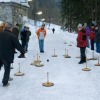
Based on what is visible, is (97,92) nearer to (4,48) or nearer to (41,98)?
(41,98)

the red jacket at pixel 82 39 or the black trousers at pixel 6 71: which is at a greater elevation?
the red jacket at pixel 82 39

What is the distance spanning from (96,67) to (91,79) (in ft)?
7.71

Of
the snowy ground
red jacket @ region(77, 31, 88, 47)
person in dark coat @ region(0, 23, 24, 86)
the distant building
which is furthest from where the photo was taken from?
the distant building

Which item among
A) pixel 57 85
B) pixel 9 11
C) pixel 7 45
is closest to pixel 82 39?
pixel 57 85

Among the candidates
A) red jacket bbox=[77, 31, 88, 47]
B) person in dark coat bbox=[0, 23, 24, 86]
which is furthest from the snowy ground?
red jacket bbox=[77, 31, 88, 47]

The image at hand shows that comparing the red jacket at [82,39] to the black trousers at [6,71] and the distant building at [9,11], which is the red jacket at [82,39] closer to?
the black trousers at [6,71]

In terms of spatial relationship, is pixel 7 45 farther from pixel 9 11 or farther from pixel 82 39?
pixel 9 11

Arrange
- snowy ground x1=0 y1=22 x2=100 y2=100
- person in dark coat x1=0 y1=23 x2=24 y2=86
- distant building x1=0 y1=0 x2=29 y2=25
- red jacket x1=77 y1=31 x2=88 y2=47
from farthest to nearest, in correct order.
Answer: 1. distant building x1=0 y1=0 x2=29 y2=25
2. red jacket x1=77 y1=31 x2=88 y2=47
3. person in dark coat x1=0 y1=23 x2=24 y2=86
4. snowy ground x1=0 y1=22 x2=100 y2=100

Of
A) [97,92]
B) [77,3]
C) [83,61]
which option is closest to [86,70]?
[83,61]

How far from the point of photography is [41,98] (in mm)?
7727

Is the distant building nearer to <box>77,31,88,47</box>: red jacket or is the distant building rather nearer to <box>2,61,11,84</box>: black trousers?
<box>77,31,88,47</box>: red jacket

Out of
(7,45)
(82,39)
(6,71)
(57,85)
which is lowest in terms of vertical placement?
(57,85)

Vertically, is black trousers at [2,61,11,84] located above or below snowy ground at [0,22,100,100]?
above

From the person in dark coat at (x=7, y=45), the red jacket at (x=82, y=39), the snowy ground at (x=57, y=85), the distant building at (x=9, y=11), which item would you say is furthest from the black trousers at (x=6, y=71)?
the distant building at (x=9, y=11)
